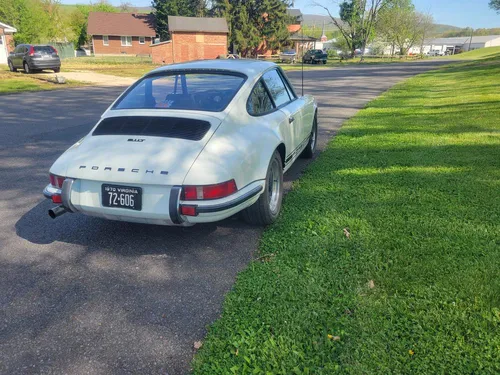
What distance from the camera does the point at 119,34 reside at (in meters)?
63.4

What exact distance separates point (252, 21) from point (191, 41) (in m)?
12.3

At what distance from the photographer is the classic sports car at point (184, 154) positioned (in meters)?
3.24

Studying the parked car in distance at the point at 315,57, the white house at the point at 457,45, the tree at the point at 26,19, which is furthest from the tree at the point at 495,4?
the white house at the point at 457,45

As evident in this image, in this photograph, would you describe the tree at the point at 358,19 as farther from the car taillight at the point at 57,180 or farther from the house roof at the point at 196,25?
the car taillight at the point at 57,180

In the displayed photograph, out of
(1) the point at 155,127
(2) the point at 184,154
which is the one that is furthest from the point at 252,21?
(2) the point at 184,154

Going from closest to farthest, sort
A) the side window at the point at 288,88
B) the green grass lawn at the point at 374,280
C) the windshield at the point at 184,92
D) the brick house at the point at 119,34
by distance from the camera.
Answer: the green grass lawn at the point at 374,280 → the windshield at the point at 184,92 → the side window at the point at 288,88 → the brick house at the point at 119,34

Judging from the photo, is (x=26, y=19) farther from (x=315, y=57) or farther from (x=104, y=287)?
(x=104, y=287)

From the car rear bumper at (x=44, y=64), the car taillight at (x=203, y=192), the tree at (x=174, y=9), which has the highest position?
the tree at (x=174, y=9)

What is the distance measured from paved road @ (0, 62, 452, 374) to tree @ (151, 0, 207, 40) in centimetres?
6031

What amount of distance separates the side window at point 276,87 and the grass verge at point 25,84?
15521mm

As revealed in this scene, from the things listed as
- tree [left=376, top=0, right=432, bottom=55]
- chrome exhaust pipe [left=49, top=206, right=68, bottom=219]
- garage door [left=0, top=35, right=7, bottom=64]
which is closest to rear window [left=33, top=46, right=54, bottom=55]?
garage door [left=0, top=35, right=7, bottom=64]

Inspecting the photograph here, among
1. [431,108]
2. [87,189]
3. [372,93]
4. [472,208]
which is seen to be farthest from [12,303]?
[372,93]

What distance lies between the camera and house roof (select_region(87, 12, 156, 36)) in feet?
207

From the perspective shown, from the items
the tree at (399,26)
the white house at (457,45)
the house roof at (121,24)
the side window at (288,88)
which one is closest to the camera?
the side window at (288,88)
